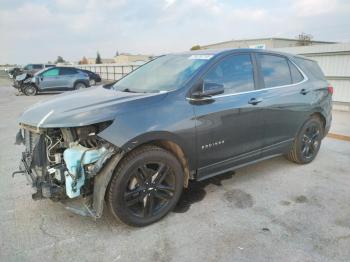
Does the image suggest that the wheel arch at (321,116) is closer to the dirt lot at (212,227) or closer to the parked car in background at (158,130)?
the parked car in background at (158,130)

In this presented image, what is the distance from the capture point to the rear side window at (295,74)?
432 cm

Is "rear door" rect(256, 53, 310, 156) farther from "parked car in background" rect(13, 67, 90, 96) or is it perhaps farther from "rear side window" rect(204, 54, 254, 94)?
"parked car in background" rect(13, 67, 90, 96)

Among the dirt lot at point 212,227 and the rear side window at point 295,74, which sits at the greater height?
the rear side window at point 295,74

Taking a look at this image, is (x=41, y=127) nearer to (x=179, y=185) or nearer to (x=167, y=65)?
(x=179, y=185)

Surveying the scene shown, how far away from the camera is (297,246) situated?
105 inches

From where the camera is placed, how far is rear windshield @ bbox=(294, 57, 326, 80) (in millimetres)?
4517

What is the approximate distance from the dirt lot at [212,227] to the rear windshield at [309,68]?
162cm

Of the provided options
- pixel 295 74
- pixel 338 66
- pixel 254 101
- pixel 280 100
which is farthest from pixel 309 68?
pixel 338 66

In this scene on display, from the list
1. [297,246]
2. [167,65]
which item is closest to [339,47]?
[167,65]

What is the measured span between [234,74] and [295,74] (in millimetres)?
1330

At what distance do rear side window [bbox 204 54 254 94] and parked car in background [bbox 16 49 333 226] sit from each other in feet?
0.04

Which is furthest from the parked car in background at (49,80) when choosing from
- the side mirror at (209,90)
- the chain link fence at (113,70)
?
the side mirror at (209,90)

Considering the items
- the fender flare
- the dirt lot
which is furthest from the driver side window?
the fender flare

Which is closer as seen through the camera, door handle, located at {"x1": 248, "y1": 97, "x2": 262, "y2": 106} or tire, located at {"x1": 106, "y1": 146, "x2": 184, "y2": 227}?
tire, located at {"x1": 106, "y1": 146, "x2": 184, "y2": 227}
